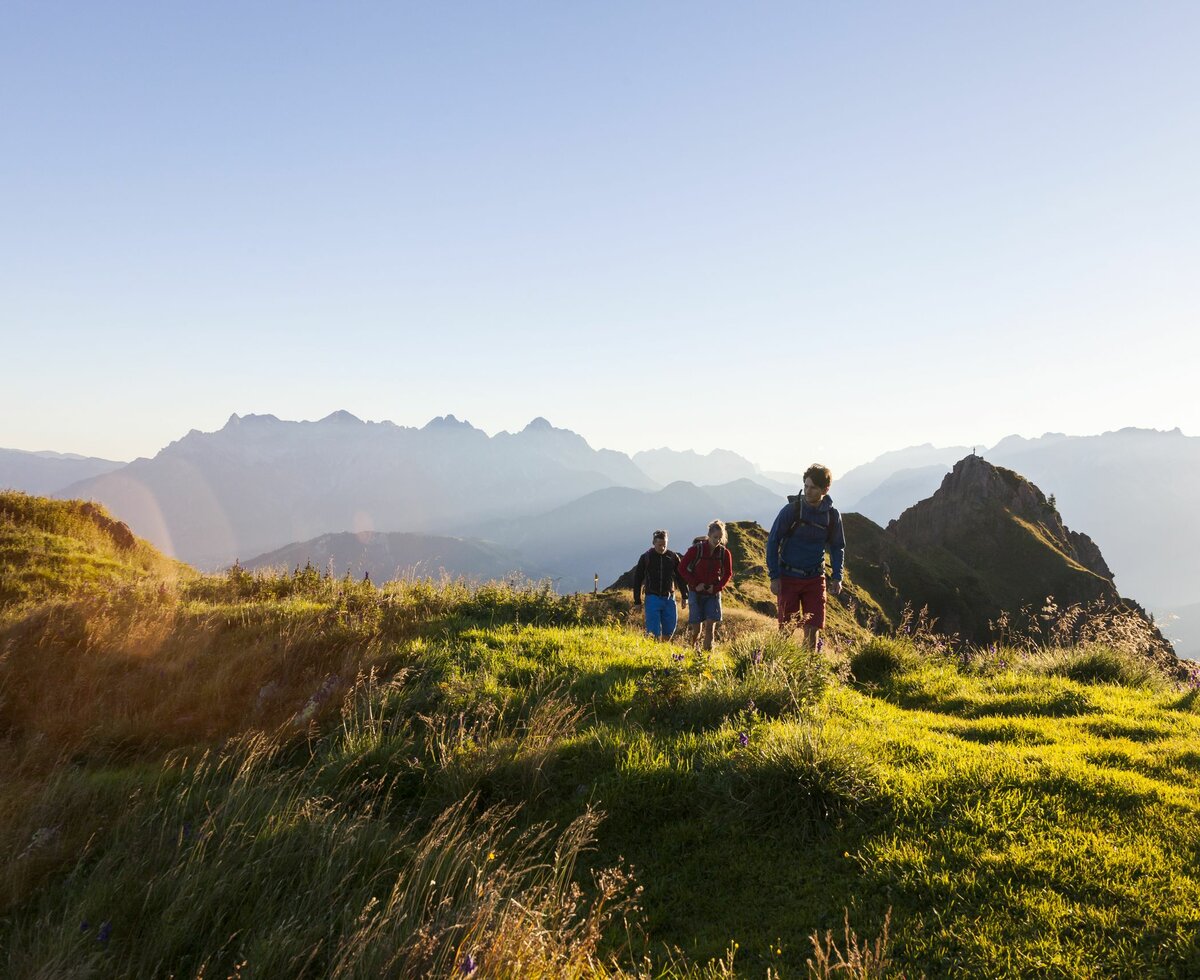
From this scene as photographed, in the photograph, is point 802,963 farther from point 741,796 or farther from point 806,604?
point 806,604

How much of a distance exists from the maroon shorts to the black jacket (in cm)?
259

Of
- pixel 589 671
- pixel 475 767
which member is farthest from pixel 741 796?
pixel 589 671

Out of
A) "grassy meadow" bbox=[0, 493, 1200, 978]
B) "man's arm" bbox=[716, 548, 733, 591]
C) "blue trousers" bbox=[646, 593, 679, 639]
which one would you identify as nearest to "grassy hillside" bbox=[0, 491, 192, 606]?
"grassy meadow" bbox=[0, 493, 1200, 978]

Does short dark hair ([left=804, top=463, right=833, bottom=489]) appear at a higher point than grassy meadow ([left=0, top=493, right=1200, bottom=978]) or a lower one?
higher

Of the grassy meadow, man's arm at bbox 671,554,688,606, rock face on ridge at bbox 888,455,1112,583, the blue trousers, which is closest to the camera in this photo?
the grassy meadow

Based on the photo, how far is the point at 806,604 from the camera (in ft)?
32.5

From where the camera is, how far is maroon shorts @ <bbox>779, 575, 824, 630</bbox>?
9.70 metres

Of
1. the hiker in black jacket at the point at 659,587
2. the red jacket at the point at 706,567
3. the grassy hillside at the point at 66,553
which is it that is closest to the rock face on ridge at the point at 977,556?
the hiker in black jacket at the point at 659,587

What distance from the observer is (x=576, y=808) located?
4934mm

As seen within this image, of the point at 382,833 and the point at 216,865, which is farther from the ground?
the point at 216,865

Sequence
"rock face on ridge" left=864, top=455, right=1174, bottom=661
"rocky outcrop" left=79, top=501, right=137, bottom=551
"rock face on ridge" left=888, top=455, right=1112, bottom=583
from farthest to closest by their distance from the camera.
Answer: "rock face on ridge" left=888, top=455, right=1112, bottom=583 → "rock face on ridge" left=864, top=455, right=1174, bottom=661 → "rocky outcrop" left=79, top=501, right=137, bottom=551

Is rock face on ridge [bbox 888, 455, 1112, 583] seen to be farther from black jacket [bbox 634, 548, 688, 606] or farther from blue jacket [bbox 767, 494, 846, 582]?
blue jacket [bbox 767, 494, 846, 582]

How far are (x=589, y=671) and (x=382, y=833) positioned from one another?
3.95 meters

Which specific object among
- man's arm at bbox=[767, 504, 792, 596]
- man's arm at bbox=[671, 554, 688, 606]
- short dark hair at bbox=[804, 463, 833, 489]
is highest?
short dark hair at bbox=[804, 463, 833, 489]
